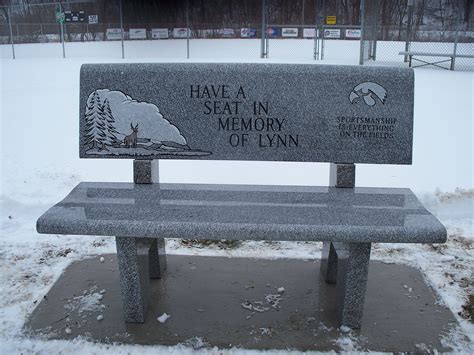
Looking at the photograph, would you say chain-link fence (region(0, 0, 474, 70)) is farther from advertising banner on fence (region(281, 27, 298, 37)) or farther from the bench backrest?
the bench backrest

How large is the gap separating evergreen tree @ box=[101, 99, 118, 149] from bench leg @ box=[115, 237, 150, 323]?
749 mm

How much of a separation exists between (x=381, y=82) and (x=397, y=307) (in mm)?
1475

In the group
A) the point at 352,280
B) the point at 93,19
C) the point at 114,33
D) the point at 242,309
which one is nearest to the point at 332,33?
the point at 114,33

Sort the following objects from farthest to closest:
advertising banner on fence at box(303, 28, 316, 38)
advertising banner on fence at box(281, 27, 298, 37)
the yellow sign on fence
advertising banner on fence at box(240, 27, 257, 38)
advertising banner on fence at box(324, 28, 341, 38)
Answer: advertising banner on fence at box(240, 27, 257, 38) < advertising banner on fence at box(303, 28, 316, 38) < advertising banner on fence at box(281, 27, 298, 37) < the yellow sign on fence < advertising banner on fence at box(324, 28, 341, 38)

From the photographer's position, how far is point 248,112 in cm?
363

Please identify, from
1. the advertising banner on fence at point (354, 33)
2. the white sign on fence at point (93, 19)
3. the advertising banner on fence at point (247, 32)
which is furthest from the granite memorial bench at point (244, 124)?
the advertising banner on fence at point (247, 32)

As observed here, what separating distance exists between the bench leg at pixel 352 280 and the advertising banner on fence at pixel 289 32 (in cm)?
2083

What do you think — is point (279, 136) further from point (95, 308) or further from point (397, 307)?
point (95, 308)

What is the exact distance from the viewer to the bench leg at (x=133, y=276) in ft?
10.5

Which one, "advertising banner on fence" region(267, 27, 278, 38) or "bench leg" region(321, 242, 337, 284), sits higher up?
"advertising banner on fence" region(267, 27, 278, 38)

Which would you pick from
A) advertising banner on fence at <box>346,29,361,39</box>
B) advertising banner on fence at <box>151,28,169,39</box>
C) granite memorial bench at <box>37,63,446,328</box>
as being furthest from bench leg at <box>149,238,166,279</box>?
advertising banner on fence at <box>151,28,169,39</box>

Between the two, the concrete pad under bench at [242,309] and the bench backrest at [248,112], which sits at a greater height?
the bench backrest at [248,112]

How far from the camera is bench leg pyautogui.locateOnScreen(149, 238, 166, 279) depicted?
A: 3.82m

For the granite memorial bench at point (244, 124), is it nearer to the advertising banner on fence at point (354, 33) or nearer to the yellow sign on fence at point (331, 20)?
the advertising banner on fence at point (354, 33)
